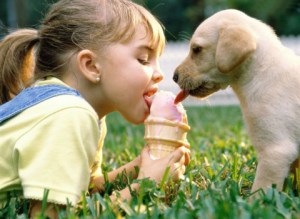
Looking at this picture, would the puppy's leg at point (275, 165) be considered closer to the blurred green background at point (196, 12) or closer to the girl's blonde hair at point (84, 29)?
the girl's blonde hair at point (84, 29)

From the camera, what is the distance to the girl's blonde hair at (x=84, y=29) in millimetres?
3645

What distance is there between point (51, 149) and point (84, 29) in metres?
0.87

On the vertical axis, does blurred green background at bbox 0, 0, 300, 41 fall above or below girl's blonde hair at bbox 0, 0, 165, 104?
below

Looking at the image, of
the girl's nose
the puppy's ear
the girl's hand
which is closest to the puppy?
the puppy's ear

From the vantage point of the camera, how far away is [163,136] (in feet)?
11.7

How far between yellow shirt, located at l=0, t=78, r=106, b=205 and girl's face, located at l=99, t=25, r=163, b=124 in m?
0.40

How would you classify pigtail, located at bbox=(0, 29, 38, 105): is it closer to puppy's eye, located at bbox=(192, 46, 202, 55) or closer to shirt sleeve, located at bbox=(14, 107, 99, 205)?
shirt sleeve, located at bbox=(14, 107, 99, 205)

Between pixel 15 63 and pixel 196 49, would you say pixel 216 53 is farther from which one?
pixel 15 63

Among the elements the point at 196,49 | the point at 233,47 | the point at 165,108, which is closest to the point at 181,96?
the point at 165,108

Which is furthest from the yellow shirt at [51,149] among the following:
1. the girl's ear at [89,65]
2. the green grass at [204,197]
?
the girl's ear at [89,65]

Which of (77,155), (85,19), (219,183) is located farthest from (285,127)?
(85,19)

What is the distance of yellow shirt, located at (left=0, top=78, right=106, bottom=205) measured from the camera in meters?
3.00

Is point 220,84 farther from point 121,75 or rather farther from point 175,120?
point 121,75

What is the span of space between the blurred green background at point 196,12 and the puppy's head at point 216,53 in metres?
12.1
